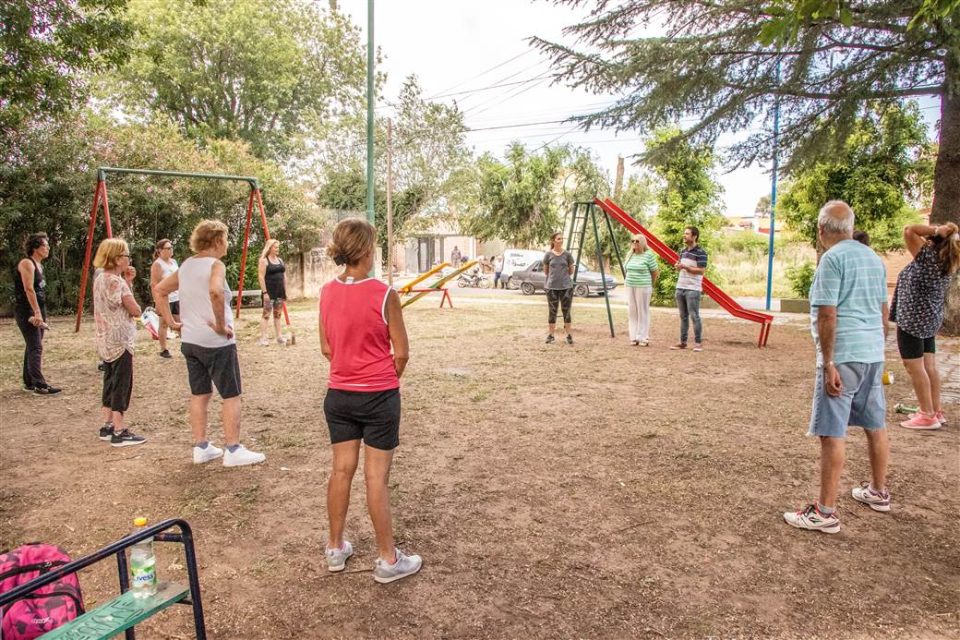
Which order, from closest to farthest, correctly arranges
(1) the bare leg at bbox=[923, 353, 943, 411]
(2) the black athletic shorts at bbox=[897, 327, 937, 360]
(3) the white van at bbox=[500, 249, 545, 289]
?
(2) the black athletic shorts at bbox=[897, 327, 937, 360]
(1) the bare leg at bbox=[923, 353, 943, 411]
(3) the white van at bbox=[500, 249, 545, 289]

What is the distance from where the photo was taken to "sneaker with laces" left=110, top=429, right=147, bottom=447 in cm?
511

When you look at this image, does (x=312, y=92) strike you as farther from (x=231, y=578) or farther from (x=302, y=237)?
(x=231, y=578)

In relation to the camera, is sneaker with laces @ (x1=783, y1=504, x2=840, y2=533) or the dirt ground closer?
the dirt ground

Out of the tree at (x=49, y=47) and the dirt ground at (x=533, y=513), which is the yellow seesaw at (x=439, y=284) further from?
the tree at (x=49, y=47)

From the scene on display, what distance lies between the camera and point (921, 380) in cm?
520

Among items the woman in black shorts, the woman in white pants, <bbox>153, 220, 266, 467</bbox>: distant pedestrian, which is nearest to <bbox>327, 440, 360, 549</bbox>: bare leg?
<bbox>153, 220, 266, 467</bbox>: distant pedestrian

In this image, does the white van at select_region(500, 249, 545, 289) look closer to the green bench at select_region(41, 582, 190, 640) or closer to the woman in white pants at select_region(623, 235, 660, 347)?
the woman in white pants at select_region(623, 235, 660, 347)

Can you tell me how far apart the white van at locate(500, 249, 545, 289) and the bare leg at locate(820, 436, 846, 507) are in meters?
22.6

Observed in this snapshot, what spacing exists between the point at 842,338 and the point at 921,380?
2.56m

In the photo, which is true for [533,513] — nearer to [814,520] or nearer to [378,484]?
[378,484]

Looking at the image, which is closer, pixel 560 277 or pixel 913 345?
pixel 913 345

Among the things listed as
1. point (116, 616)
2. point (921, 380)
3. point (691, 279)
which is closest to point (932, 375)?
point (921, 380)

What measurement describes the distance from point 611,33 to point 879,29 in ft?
13.3

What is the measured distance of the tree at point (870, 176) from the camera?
12773mm
